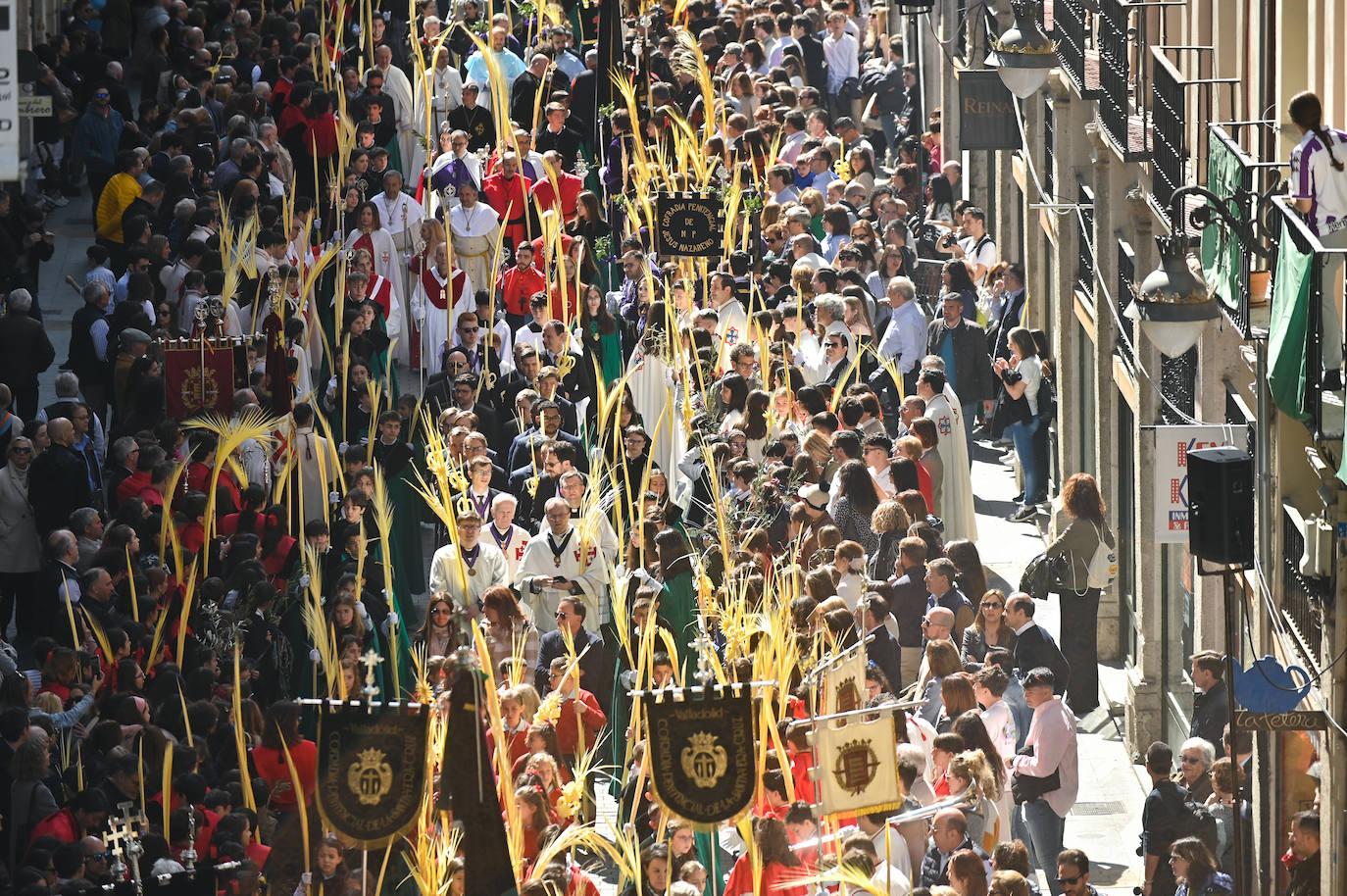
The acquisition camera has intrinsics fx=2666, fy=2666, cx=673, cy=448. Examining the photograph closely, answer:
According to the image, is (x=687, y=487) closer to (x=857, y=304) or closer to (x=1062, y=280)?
(x=857, y=304)

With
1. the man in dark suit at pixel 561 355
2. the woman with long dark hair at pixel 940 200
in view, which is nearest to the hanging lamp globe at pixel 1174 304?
the man in dark suit at pixel 561 355

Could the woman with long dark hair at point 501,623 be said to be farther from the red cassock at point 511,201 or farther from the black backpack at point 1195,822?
the red cassock at point 511,201

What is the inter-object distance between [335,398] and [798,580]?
4.50 meters

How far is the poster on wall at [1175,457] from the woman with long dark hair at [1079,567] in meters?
1.10

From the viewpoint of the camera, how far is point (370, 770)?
33.5 ft

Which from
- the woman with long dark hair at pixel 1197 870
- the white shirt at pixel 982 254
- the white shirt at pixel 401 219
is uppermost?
the white shirt at pixel 401 219

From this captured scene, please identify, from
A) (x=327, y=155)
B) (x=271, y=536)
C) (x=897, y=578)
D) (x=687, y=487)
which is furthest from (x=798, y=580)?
(x=327, y=155)

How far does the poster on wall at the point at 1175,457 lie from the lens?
558 inches

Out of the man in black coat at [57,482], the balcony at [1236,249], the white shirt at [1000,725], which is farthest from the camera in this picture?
the man in black coat at [57,482]

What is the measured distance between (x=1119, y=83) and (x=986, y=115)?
4.64 meters

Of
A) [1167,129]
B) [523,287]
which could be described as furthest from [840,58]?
[1167,129]

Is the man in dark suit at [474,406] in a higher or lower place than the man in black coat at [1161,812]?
higher

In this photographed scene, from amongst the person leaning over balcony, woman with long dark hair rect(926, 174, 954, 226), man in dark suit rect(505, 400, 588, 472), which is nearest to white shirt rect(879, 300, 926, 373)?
man in dark suit rect(505, 400, 588, 472)

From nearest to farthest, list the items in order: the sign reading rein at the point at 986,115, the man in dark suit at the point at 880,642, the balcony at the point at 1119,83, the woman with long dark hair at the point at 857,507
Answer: the man in dark suit at the point at 880,642 → the woman with long dark hair at the point at 857,507 → the balcony at the point at 1119,83 → the sign reading rein at the point at 986,115
